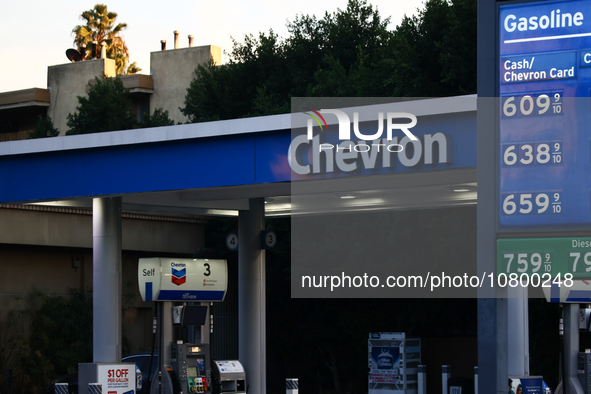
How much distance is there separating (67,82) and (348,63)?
1662cm

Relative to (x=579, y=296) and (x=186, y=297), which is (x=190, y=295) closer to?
(x=186, y=297)

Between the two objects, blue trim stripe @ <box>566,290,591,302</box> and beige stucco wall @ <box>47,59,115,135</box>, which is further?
beige stucco wall @ <box>47,59,115,135</box>

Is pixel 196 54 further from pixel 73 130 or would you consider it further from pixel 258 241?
pixel 258 241

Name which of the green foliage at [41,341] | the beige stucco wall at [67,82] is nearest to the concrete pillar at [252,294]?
the green foliage at [41,341]

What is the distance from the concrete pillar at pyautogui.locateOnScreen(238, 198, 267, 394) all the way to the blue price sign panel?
9.92 metres

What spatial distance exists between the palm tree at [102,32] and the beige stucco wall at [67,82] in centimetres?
1003

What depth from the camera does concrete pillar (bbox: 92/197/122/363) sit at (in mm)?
15320

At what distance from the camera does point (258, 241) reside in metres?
17.8

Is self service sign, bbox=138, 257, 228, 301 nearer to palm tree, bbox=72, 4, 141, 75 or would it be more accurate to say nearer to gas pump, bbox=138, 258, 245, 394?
gas pump, bbox=138, 258, 245, 394

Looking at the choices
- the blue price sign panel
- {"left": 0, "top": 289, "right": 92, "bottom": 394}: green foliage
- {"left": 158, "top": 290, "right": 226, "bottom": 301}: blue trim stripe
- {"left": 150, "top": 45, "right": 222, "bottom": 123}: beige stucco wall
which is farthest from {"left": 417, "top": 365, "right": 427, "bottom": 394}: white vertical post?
{"left": 150, "top": 45, "right": 222, "bottom": 123}: beige stucco wall

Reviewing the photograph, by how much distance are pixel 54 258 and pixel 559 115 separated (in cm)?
1867

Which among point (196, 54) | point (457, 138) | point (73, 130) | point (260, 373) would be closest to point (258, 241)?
point (260, 373)

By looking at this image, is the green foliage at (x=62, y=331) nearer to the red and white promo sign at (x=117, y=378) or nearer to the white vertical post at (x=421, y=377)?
the red and white promo sign at (x=117, y=378)

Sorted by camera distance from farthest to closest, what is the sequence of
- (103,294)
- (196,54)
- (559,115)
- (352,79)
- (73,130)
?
(196,54)
(73,130)
(352,79)
(103,294)
(559,115)
